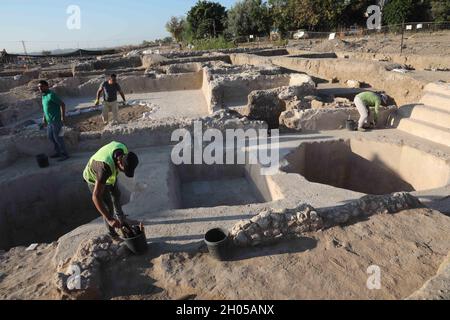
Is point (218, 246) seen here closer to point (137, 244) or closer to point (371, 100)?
point (137, 244)

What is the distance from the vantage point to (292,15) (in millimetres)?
37250

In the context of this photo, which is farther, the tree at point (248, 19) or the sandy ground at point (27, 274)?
the tree at point (248, 19)

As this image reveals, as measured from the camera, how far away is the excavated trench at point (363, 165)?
665cm

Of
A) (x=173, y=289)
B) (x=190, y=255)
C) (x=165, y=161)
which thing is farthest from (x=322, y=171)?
(x=173, y=289)

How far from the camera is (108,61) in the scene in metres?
20.8

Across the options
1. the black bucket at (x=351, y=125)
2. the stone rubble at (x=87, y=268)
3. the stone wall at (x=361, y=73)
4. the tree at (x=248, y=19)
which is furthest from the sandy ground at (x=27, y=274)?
the tree at (x=248, y=19)

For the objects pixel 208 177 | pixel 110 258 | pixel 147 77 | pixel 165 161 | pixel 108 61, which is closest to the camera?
pixel 110 258

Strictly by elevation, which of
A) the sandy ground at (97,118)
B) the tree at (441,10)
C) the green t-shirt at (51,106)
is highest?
the tree at (441,10)

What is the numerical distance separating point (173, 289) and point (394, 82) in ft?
31.8

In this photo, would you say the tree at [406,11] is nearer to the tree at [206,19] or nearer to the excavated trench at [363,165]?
the tree at [206,19]

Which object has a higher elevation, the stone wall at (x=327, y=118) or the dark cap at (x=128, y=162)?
the dark cap at (x=128, y=162)

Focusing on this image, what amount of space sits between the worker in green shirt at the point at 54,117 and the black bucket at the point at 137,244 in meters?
3.99

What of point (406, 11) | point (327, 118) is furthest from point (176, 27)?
point (327, 118)

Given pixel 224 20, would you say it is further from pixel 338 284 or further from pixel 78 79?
pixel 338 284
